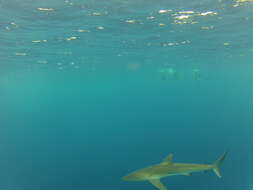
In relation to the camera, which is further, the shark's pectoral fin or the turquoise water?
the turquoise water

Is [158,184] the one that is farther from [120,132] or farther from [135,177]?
[120,132]

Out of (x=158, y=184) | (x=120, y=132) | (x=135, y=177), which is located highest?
(x=135, y=177)

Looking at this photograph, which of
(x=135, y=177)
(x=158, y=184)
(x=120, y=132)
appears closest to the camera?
(x=135, y=177)

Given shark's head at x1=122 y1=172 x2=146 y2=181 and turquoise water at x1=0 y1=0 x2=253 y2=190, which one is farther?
turquoise water at x1=0 y1=0 x2=253 y2=190

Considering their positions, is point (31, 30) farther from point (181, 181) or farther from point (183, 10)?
point (181, 181)

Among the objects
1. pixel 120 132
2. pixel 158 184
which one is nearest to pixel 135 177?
pixel 158 184

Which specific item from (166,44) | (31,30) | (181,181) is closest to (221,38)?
(166,44)

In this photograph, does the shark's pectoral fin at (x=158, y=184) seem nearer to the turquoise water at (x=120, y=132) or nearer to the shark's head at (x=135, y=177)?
the shark's head at (x=135, y=177)

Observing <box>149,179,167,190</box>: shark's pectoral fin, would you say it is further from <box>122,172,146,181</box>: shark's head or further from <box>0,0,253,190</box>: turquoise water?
<box>0,0,253,190</box>: turquoise water

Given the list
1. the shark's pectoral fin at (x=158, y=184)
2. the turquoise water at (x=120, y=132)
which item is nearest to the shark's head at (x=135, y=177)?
the shark's pectoral fin at (x=158, y=184)

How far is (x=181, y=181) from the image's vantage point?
1688 centimetres

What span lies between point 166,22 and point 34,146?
21.5 m

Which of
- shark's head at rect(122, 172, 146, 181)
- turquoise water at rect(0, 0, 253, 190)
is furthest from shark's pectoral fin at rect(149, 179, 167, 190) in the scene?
turquoise water at rect(0, 0, 253, 190)

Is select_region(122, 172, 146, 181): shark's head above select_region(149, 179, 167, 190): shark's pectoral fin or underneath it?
above
